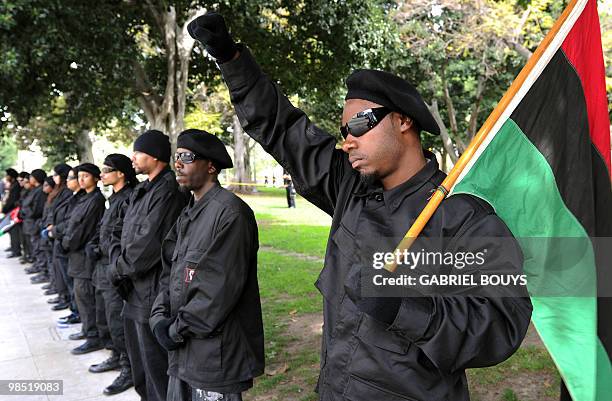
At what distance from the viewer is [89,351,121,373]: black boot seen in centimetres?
525

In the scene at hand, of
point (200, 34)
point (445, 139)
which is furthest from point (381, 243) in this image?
point (445, 139)

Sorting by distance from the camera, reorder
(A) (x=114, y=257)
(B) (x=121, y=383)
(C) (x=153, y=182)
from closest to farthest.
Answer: (C) (x=153, y=182) < (A) (x=114, y=257) < (B) (x=121, y=383)

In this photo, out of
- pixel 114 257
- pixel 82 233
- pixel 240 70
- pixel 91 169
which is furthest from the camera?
pixel 91 169

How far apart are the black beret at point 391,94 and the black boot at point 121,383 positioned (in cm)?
398

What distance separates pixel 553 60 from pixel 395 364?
1.47 metres

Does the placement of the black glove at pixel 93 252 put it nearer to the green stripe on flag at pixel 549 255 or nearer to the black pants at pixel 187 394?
the black pants at pixel 187 394

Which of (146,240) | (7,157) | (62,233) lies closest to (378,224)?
(146,240)

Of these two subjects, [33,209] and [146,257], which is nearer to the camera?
[146,257]

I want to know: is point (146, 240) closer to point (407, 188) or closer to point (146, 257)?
point (146, 257)

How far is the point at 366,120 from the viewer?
1995 mm

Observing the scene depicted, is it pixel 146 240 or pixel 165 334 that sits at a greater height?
pixel 146 240

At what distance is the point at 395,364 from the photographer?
1.74 m

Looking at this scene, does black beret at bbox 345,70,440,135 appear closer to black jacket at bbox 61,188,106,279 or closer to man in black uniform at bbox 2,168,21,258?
black jacket at bbox 61,188,106,279

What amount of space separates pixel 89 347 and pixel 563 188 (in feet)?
17.9
